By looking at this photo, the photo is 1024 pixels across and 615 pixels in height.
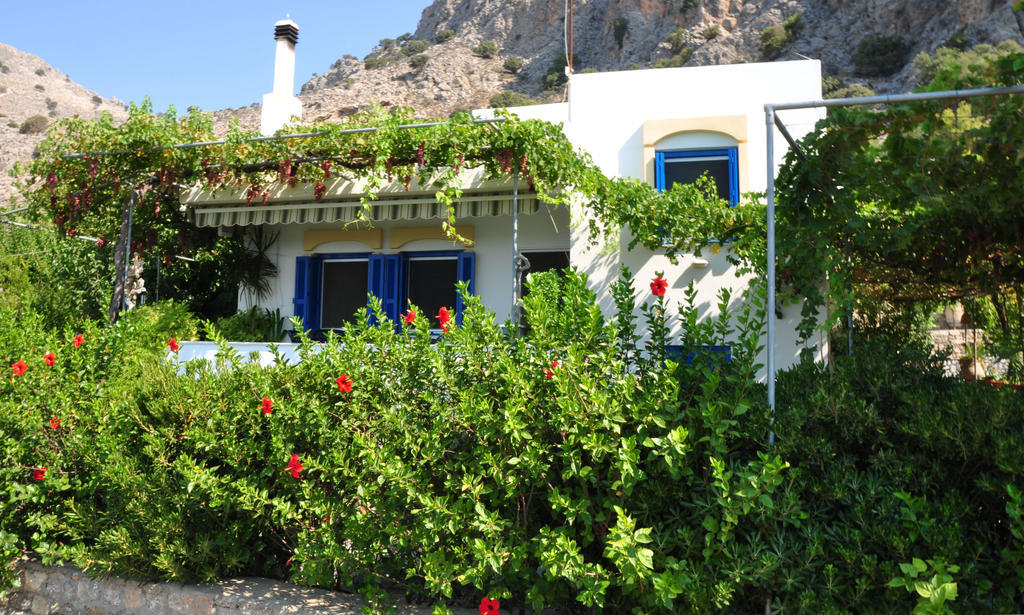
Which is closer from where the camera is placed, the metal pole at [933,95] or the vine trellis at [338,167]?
the metal pole at [933,95]

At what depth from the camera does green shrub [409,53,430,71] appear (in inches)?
2286

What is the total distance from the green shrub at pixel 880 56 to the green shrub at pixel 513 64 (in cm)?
2715

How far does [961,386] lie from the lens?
145 inches

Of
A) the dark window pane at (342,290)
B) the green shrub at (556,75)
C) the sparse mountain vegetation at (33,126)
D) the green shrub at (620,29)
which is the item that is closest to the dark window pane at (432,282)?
the dark window pane at (342,290)

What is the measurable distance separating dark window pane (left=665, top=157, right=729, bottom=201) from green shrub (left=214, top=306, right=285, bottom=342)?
7.48 m

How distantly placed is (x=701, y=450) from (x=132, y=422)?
4.28 m

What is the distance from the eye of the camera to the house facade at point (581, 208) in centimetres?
961

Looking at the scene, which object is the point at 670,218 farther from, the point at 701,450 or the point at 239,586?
the point at 239,586

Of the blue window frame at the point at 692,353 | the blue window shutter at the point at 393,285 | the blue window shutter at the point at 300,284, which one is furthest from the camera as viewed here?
the blue window shutter at the point at 300,284

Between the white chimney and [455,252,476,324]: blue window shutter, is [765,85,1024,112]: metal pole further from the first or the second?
the white chimney

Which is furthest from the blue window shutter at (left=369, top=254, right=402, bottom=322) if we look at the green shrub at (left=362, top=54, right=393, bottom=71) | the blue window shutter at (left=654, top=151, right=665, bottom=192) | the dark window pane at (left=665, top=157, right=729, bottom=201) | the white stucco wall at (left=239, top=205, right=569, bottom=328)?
the green shrub at (left=362, top=54, right=393, bottom=71)

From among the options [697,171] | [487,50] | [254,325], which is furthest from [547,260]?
[487,50]

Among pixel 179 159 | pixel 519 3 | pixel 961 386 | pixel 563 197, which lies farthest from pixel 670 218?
pixel 519 3

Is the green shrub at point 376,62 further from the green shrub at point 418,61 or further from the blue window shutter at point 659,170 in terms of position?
the blue window shutter at point 659,170
